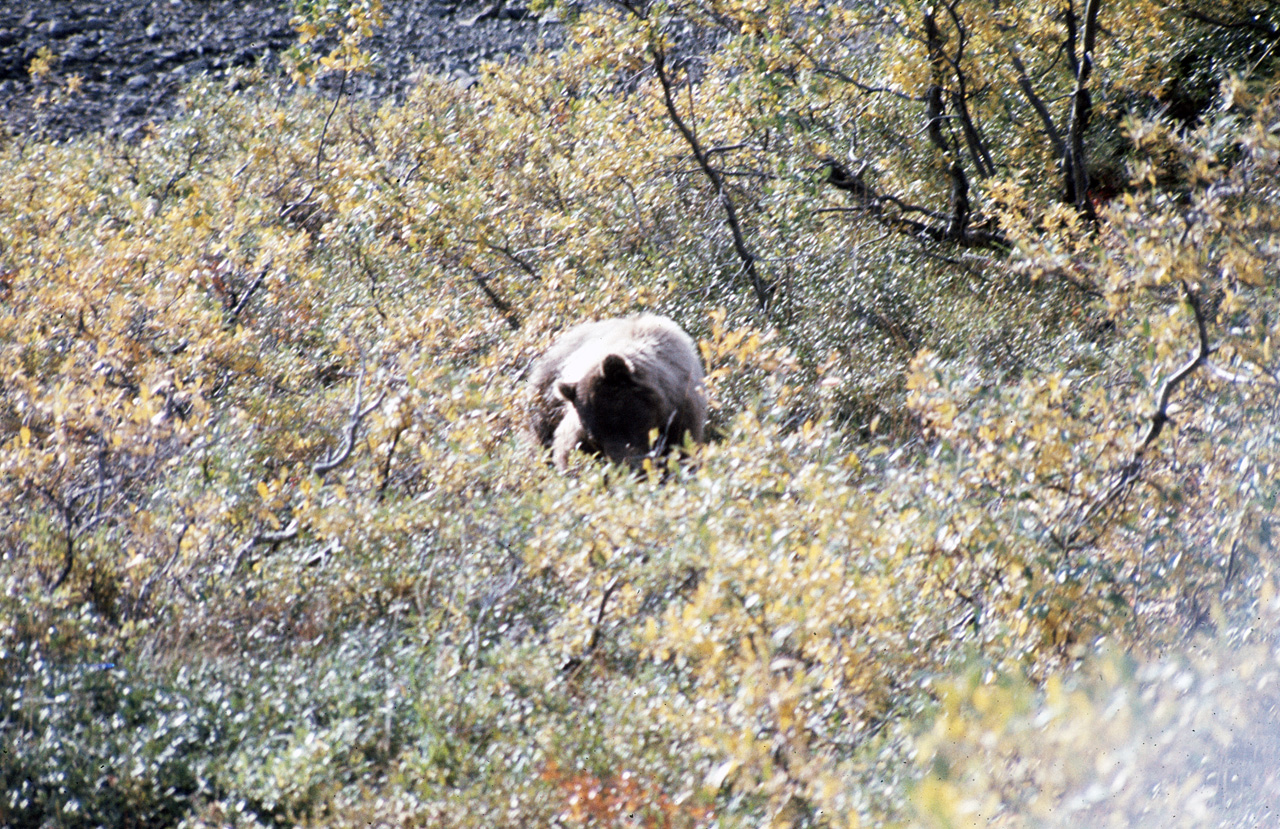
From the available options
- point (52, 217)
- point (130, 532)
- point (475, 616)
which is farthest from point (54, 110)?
point (475, 616)

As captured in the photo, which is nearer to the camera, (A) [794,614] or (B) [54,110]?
(A) [794,614]

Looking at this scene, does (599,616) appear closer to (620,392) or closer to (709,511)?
(709,511)

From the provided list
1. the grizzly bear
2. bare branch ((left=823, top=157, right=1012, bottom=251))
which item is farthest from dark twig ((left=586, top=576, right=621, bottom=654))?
bare branch ((left=823, top=157, right=1012, bottom=251))

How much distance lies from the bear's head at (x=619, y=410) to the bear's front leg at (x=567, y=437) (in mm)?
206

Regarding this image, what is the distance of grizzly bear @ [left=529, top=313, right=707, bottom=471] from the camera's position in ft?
22.8

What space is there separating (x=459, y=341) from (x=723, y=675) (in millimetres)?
5427

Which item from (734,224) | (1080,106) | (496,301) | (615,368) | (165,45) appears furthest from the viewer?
(165,45)

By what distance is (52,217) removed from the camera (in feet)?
33.2

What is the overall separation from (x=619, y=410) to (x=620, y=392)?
5.3 inches

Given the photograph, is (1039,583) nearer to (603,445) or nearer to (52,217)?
(603,445)

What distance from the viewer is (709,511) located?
4.43 m

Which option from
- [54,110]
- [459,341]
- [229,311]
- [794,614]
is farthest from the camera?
[54,110]

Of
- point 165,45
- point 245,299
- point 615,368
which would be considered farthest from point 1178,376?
point 165,45

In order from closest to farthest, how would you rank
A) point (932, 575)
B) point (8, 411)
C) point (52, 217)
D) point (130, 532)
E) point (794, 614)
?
1. point (794, 614)
2. point (932, 575)
3. point (130, 532)
4. point (8, 411)
5. point (52, 217)
